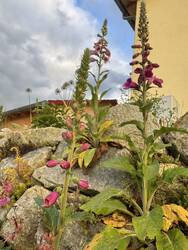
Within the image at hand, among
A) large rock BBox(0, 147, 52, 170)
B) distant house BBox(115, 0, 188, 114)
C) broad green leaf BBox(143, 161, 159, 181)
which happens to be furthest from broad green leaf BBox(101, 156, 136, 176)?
distant house BBox(115, 0, 188, 114)

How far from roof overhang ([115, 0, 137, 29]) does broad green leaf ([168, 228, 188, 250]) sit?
950 cm

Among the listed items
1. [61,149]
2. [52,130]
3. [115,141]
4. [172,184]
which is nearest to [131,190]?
[172,184]

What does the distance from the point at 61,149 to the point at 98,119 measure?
84 cm

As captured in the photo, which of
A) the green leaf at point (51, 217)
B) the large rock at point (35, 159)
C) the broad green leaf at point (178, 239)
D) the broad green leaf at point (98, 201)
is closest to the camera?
the broad green leaf at point (178, 239)

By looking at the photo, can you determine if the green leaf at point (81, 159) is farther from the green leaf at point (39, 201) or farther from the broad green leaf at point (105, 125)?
the green leaf at point (39, 201)

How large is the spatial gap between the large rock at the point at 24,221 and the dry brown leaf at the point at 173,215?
4.42ft

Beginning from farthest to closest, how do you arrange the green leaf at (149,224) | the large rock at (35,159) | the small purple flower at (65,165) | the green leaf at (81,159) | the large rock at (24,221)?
the large rock at (35,159), the green leaf at (81,159), the large rock at (24,221), the green leaf at (149,224), the small purple flower at (65,165)

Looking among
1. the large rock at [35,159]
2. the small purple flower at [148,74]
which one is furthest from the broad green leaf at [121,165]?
the large rock at [35,159]

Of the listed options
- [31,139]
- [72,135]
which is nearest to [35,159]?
[31,139]

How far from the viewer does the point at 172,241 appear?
425 cm

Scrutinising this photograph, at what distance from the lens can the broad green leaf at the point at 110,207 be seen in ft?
15.0

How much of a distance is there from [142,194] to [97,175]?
839 mm

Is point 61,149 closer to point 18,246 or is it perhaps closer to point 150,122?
point 150,122

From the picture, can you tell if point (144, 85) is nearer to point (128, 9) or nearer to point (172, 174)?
point (172, 174)
